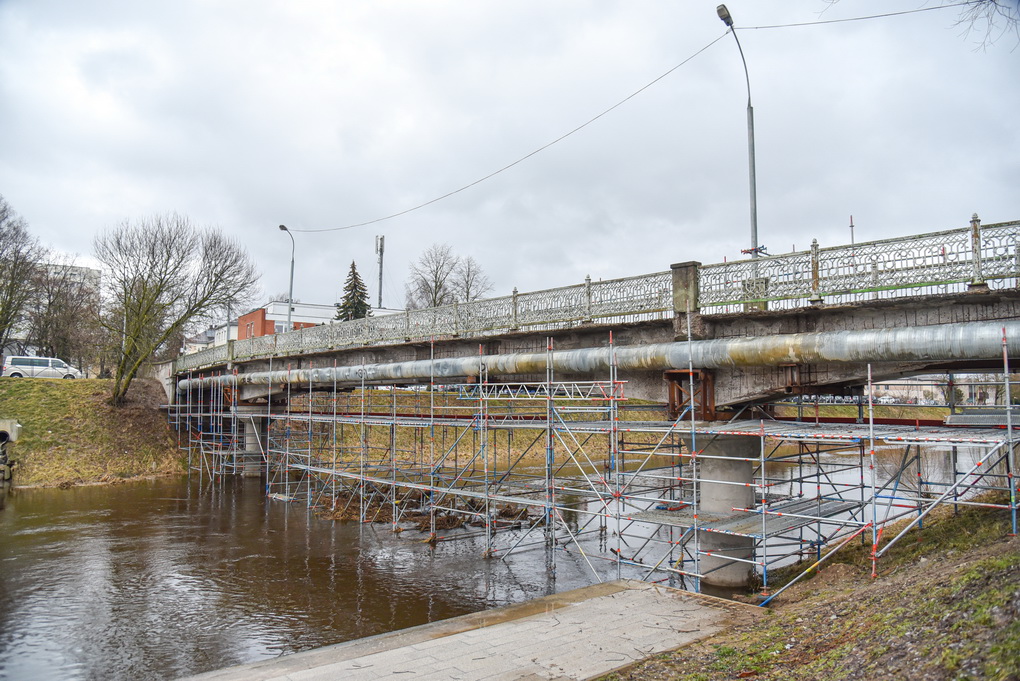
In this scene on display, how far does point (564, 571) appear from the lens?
1472 centimetres

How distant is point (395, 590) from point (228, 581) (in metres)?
3.81

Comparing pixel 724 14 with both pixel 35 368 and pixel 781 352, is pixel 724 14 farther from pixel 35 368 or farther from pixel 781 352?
pixel 35 368

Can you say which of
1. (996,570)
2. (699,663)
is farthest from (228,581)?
(996,570)

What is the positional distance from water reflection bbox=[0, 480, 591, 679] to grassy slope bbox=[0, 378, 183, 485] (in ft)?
22.3

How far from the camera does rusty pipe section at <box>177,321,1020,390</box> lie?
29.4 feet

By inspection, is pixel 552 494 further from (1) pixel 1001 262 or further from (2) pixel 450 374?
(1) pixel 1001 262

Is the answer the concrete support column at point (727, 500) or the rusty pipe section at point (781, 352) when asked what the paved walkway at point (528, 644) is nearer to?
the concrete support column at point (727, 500)

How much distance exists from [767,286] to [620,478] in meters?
5.10

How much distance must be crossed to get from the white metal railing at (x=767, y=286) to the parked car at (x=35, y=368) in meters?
30.9

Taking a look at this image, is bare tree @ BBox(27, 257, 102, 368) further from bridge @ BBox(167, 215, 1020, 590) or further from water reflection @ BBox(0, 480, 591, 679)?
bridge @ BBox(167, 215, 1020, 590)

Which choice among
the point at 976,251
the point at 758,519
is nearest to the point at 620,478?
the point at 758,519

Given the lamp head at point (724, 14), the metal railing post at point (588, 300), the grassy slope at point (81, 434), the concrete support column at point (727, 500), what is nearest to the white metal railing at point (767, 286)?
the metal railing post at point (588, 300)

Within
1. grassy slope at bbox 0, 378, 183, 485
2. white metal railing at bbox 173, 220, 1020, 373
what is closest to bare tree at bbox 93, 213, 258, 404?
grassy slope at bbox 0, 378, 183, 485

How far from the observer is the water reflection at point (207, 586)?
1036 cm
